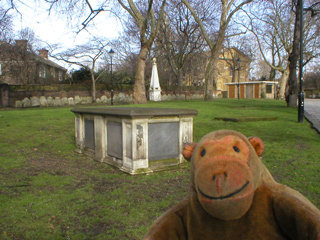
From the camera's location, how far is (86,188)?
5.04 m

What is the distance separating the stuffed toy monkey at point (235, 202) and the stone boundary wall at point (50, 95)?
27655mm

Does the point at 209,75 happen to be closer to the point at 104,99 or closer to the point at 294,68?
the point at 294,68

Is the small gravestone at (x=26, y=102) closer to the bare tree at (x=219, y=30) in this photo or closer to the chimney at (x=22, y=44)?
the chimney at (x=22, y=44)

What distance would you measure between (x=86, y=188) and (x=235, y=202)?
395cm

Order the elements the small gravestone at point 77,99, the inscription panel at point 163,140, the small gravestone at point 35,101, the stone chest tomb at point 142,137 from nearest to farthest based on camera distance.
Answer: the stone chest tomb at point 142,137, the inscription panel at point 163,140, the small gravestone at point 35,101, the small gravestone at point 77,99

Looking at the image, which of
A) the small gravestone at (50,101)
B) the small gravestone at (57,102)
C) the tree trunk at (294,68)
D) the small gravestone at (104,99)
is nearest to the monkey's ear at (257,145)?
the tree trunk at (294,68)

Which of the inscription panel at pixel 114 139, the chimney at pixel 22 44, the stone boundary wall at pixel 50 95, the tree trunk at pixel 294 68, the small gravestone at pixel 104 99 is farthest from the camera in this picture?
the small gravestone at pixel 104 99

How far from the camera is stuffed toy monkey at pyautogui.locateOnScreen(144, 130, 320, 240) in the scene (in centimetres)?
152

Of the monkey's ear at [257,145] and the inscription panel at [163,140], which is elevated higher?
the monkey's ear at [257,145]

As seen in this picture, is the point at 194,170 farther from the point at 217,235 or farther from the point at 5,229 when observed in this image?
the point at 5,229

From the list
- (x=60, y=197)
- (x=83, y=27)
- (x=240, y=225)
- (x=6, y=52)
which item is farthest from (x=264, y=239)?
(x=6, y=52)

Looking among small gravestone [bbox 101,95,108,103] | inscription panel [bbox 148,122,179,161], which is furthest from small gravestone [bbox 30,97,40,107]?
inscription panel [bbox 148,122,179,161]

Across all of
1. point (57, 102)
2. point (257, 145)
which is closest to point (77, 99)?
point (57, 102)

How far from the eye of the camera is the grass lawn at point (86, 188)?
3.65 meters
